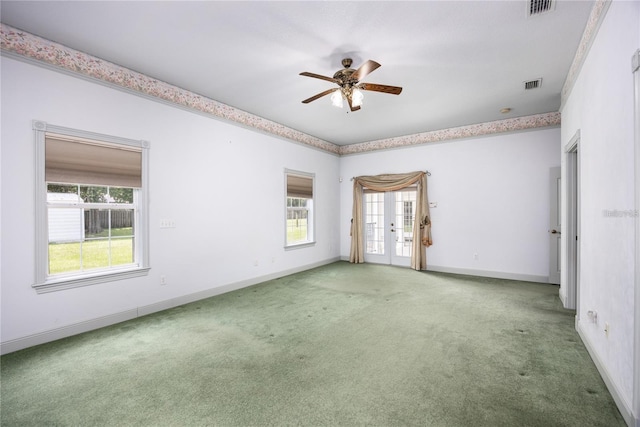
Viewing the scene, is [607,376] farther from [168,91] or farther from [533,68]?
[168,91]

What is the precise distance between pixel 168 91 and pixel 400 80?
3.14 meters

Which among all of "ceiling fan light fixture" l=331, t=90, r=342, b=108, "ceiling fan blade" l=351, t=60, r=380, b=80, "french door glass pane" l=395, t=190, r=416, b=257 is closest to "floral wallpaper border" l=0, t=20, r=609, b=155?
"french door glass pane" l=395, t=190, r=416, b=257

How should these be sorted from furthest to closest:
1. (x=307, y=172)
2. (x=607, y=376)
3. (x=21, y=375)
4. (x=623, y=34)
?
1. (x=307, y=172)
2. (x=21, y=375)
3. (x=607, y=376)
4. (x=623, y=34)

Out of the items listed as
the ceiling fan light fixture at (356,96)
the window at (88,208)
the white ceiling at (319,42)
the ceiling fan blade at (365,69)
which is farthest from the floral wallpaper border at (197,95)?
the ceiling fan light fixture at (356,96)

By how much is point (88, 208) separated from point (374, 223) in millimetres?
5717

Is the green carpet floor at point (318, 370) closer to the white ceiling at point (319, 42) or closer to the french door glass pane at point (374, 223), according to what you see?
the white ceiling at point (319, 42)

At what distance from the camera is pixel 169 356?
106 inches

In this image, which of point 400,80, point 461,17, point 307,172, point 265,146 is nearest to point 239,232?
point 265,146

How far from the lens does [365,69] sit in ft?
9.36

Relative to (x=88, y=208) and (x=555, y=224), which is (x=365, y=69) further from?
(x=555, y=224)

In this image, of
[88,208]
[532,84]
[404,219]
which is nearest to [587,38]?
[532,84]

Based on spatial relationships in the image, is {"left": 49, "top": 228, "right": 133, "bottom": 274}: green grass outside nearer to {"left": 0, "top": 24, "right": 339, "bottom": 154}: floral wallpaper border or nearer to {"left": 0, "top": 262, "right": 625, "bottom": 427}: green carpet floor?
{"left": 0, "top": 262, "right": 625, "bottom": 427}: green carpet floor

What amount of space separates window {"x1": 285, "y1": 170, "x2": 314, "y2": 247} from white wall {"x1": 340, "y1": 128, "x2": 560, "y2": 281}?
2.25 meters

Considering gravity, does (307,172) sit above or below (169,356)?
above
